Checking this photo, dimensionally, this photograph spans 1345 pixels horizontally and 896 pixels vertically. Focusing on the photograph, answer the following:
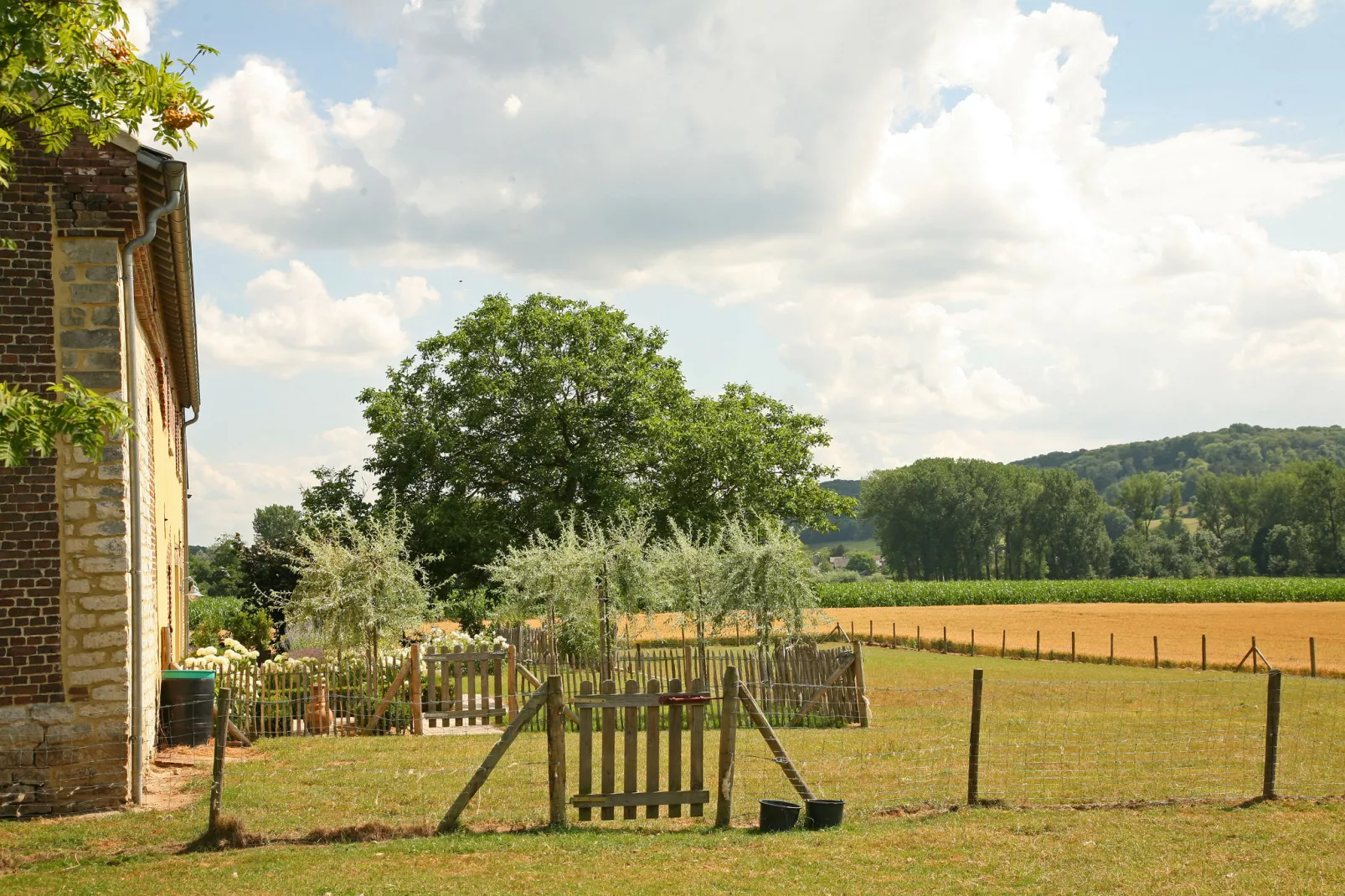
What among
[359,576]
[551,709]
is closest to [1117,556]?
[359,576]

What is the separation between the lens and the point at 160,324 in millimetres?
16281

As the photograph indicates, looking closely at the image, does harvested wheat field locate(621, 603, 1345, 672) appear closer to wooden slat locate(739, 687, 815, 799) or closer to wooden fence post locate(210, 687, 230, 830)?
wooden slat locate(739, 687, 815, 799)

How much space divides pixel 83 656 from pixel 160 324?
691 centimetres

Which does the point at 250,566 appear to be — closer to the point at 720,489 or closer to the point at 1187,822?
the point at 720,489

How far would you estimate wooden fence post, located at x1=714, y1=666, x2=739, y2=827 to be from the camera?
9.64 meters

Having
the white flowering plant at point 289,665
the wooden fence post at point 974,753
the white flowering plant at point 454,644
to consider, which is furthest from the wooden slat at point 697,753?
the white flowering plant at point 454,644

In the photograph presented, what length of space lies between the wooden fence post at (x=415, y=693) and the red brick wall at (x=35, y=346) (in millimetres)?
7277

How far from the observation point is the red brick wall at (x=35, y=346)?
1066cm

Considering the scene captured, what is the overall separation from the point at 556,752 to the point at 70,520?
5.39 meters

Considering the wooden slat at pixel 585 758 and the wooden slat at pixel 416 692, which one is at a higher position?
the wooden slat at pixel 585 758

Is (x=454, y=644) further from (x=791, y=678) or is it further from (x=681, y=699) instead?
(x=681, y=699)

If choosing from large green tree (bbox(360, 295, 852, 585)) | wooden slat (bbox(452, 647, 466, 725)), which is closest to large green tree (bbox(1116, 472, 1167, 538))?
large green tree (bbox(360, 295, 852, 585))

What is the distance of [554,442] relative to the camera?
3853 cm

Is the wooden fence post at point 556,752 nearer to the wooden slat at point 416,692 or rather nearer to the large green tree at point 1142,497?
the wooden slat at point 416,692
